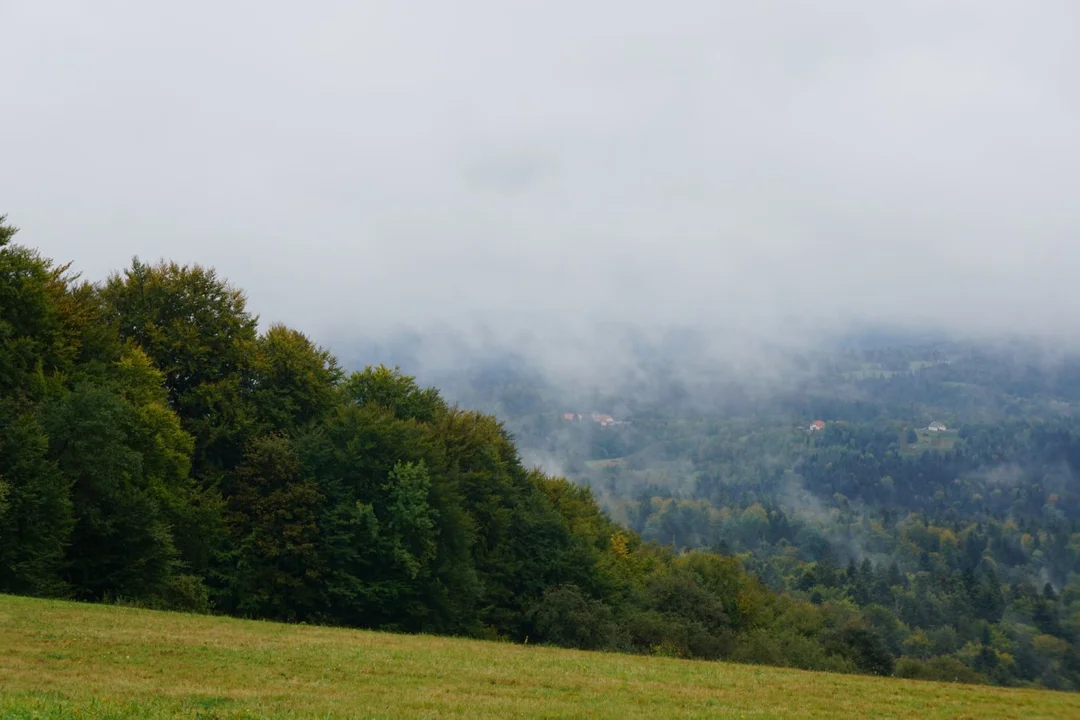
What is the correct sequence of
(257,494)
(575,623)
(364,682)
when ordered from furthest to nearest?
(575,623) < (257,494) < (364,682)

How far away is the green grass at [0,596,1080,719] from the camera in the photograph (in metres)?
18.7

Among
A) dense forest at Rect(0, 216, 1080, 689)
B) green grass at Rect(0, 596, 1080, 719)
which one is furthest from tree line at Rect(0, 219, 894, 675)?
green grass at Rect(0, 596, 1080, 719)

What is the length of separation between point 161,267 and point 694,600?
4463 centimetres

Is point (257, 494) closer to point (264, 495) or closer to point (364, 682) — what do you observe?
point (264, 495)

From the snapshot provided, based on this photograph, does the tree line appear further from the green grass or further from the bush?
the green grass

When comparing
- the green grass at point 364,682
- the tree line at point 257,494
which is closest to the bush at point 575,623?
the tree line at point 257,494

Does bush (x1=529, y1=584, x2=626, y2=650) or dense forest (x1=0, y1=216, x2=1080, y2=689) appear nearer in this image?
dense forest (x1=0, y1=216, x2=1080, y2=689)

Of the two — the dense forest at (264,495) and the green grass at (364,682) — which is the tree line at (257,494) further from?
the green grass at (364,682)

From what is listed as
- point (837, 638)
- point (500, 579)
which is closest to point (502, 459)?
point (500, 579)

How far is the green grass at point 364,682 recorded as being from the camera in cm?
1869

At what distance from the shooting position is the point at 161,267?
198 ft

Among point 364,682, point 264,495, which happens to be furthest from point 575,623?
point 364,682

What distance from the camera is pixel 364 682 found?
76.1ft

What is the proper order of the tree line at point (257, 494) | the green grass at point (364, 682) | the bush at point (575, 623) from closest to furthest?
the green grass at point (364, 682)
the tree line at point (257, 494)
the bush at point (575, 623)
